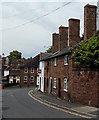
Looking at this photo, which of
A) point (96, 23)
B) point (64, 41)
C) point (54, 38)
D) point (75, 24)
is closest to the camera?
point (96, 23)

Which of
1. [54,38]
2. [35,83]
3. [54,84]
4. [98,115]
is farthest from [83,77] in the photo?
[35,83]

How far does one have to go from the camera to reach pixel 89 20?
19875 millimetres

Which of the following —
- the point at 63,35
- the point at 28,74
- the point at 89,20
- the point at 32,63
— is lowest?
the point at 28,74

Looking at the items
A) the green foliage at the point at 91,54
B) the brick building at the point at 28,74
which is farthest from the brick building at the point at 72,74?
the brick building at the point at 28,74

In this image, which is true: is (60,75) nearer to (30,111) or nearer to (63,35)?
(63,35)

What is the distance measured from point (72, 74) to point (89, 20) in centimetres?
618

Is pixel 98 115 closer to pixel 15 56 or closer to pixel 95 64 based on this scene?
pixel 95 64

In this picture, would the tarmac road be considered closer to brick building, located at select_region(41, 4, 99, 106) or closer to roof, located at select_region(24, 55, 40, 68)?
brick building, located at select_region(41, 4, 99, 106)

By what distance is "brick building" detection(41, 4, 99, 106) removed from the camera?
1462 cm

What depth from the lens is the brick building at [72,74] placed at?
14.6m

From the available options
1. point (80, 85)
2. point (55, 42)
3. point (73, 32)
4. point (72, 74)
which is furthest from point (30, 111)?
point (55, 42)

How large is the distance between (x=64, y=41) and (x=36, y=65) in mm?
31116

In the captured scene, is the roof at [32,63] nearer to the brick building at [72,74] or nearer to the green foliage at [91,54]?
the brick building at [72,74]

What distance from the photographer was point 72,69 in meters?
17.5
